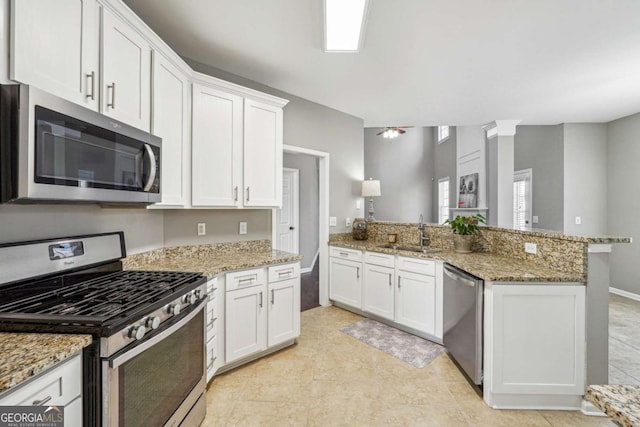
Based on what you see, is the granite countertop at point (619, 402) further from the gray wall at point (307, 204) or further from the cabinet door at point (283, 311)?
the gray wall at point (307, 204)

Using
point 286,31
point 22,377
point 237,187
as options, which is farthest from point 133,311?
point 286,31

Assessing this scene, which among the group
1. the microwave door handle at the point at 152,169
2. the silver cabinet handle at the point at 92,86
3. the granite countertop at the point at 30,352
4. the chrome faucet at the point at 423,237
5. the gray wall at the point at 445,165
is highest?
the gray wall at the point at 445,165

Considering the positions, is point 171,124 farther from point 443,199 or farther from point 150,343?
point 443,199

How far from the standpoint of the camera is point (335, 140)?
3.98 metres

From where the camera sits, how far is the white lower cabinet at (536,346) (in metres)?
1.87

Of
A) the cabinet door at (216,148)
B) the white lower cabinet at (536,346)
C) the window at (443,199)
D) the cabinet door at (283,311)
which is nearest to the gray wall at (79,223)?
the cabinet door at (216,148)

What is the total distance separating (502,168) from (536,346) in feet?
11.7

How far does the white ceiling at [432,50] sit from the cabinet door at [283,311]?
6.87ft

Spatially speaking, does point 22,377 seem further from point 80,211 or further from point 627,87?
point 627,87

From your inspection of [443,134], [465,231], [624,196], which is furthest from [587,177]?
[465,231]

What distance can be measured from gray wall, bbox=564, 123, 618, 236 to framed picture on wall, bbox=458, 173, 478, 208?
140cm

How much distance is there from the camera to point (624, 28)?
2.20 meters

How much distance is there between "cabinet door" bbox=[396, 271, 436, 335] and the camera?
2.76 meters

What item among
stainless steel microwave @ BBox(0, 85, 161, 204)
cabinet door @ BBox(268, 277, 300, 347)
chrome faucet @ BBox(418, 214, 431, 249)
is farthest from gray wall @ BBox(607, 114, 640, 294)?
stainless steel microwave @ BBox(0, 85, 161, 204)
